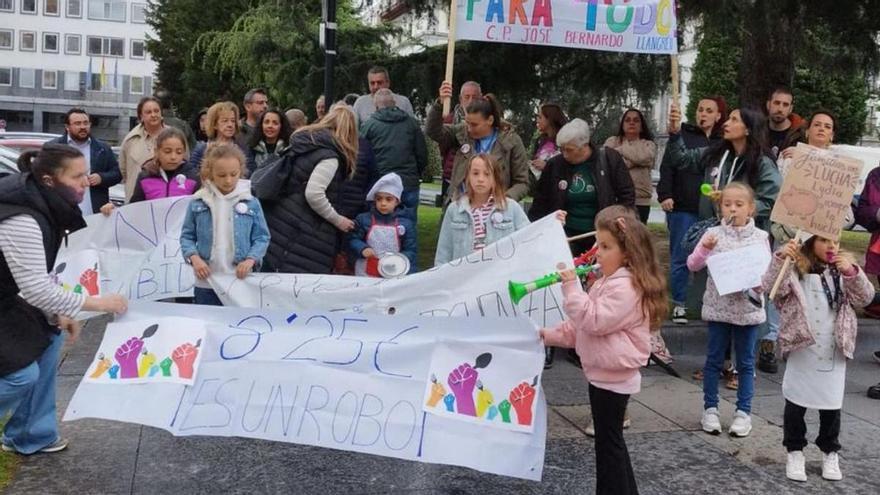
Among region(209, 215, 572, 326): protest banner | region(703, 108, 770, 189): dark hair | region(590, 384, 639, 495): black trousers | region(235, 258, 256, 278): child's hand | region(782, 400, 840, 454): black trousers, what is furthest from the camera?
region(703, 108, 770, 189): dark hair

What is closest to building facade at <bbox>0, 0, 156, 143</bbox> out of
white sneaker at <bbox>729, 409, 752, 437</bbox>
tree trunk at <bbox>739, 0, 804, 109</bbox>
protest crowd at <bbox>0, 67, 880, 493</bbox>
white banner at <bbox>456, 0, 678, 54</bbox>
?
tree trunk at <bbox>739, 0, 804, 109</bbox>

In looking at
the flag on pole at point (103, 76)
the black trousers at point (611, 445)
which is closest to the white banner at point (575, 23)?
the black trousers at point (611, 445)

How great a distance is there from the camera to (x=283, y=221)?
5680 mm

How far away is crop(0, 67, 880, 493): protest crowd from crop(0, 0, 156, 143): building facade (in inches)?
2704

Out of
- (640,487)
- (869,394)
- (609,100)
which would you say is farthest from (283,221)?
(609,100)

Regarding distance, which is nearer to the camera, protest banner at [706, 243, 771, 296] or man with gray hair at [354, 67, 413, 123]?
protest banner at [706, 243, 771, 296]

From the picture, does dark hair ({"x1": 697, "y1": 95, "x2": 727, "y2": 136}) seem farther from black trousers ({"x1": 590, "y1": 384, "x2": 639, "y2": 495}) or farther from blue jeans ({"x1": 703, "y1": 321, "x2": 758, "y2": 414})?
black trousers ({"x1": 590, "y1": 384, "x2": 639, "y2": 495})

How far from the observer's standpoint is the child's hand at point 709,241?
5.22 metres

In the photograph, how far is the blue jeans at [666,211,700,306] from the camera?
750 centimetres

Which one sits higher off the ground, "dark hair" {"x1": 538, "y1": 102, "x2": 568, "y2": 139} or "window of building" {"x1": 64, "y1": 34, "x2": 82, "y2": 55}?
"window of building" {"x1": 64, "y1": 34, "x2": 82, "y2": 55}

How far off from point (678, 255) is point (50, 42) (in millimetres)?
73887

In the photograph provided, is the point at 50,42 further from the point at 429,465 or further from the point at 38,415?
the point at 429,465

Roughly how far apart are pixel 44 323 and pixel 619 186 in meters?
3.78

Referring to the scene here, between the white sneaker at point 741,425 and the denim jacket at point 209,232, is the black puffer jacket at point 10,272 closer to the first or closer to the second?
the denim jacket at point 209,232
